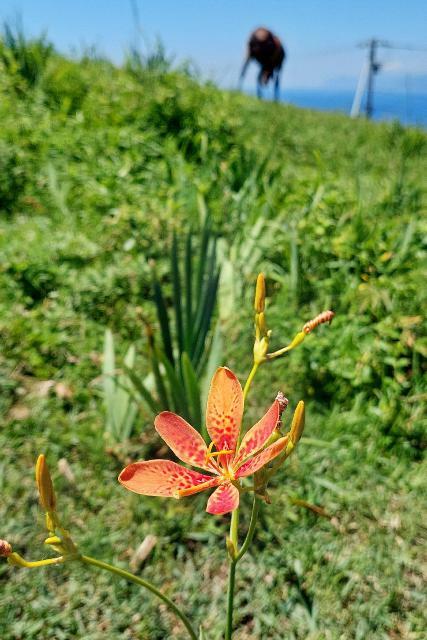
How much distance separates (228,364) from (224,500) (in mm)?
1455

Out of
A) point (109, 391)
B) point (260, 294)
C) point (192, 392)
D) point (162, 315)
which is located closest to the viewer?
point (260, 294)

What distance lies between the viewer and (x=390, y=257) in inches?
83.3

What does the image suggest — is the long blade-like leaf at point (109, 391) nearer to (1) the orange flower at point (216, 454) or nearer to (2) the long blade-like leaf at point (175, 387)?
(2) the long blade-like leaf at point (175, 387)

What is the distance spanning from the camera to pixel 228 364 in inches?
81.1

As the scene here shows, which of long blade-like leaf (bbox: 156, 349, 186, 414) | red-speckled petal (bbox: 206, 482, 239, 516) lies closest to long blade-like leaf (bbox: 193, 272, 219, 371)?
long blade-like leaf (bbox: 156, 349, 186, 414)

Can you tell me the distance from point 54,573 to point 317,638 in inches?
24.1

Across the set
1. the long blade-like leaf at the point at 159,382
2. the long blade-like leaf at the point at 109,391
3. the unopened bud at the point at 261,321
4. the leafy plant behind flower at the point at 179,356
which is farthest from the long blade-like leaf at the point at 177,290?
the unopened bud at the point at 261,321

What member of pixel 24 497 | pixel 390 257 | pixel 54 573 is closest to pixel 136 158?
pixel 390 257

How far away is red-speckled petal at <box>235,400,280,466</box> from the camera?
2.01ft

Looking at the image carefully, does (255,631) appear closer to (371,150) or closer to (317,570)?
(317,570)

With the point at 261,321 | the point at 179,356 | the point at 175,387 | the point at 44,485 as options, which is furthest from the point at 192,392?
the point at 44,485

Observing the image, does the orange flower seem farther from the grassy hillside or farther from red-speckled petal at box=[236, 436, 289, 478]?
the grassy hillside

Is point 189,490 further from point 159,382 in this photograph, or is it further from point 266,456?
point 159,382

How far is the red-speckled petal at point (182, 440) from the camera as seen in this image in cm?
69
